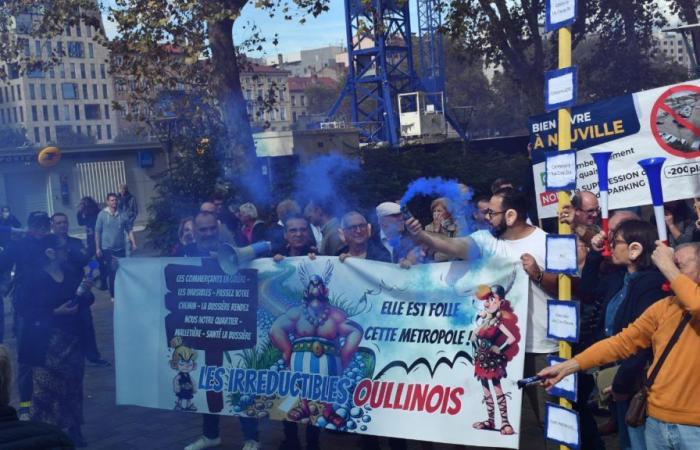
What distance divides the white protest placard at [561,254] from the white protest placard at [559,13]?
107 centimetres

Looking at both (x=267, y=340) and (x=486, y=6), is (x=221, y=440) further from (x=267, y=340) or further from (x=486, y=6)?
(x=486, y=6)

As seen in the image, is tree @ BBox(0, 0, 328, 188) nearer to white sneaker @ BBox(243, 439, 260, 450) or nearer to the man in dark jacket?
white sneaker @ BBox(243, 439, 260, 450)

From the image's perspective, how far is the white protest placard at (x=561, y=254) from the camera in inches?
173

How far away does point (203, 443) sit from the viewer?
671cm

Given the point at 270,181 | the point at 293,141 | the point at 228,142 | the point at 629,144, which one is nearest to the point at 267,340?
the point at 629,144

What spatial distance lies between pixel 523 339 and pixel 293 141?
1975 cm

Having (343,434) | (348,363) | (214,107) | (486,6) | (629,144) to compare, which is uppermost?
(486,6)

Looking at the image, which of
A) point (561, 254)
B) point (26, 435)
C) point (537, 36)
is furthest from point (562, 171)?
point (537, 36)

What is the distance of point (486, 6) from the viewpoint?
19.0m

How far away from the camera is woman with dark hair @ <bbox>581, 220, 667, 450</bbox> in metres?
4.48

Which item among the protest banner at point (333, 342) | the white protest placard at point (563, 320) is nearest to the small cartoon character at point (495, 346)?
the protest banner at point (333, 342)

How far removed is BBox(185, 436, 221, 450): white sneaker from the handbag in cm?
346

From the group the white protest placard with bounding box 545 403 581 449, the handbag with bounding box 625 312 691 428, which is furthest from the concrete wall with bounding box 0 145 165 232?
the handbag with bounding box 625 312 691 428

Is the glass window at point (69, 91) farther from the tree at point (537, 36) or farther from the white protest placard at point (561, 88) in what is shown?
the white protest placard at point (561, 88)
